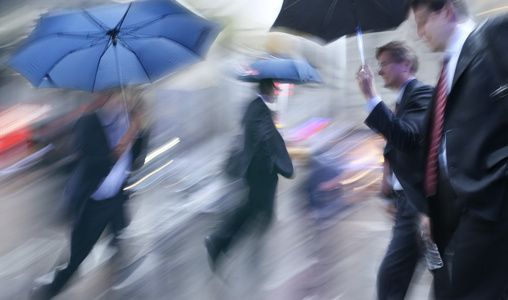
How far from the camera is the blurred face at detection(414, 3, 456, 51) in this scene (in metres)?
2.26

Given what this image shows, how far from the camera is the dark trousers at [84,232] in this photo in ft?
11.7

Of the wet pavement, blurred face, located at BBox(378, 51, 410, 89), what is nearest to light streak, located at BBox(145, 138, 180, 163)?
the wet pavement

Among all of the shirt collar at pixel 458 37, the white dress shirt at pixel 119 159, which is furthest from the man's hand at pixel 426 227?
the white dress shirt at pixel 119 159

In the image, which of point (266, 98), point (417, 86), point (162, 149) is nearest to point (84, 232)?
point (266, 98)

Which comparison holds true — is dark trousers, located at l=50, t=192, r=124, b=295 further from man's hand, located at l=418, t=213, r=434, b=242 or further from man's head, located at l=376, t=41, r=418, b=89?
man's hand, located at l=418, t=213, r=434, b=242

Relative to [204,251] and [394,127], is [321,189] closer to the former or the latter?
[394,127]

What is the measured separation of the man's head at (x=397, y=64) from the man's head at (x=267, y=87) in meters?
1.08

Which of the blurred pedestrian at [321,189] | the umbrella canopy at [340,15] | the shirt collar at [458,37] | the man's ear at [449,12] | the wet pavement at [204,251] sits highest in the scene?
the man's ear at [449,12]

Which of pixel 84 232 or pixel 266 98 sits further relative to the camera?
pixel 266 98

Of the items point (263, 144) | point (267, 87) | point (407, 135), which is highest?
point (407, 135)

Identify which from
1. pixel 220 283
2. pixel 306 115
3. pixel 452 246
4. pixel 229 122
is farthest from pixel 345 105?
pixel 452 246

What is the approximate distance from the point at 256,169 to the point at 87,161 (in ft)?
3.59

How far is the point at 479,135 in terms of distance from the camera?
6.29ft

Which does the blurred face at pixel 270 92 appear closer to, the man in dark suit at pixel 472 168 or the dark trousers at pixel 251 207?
the dark trousers at pixel 251 207
